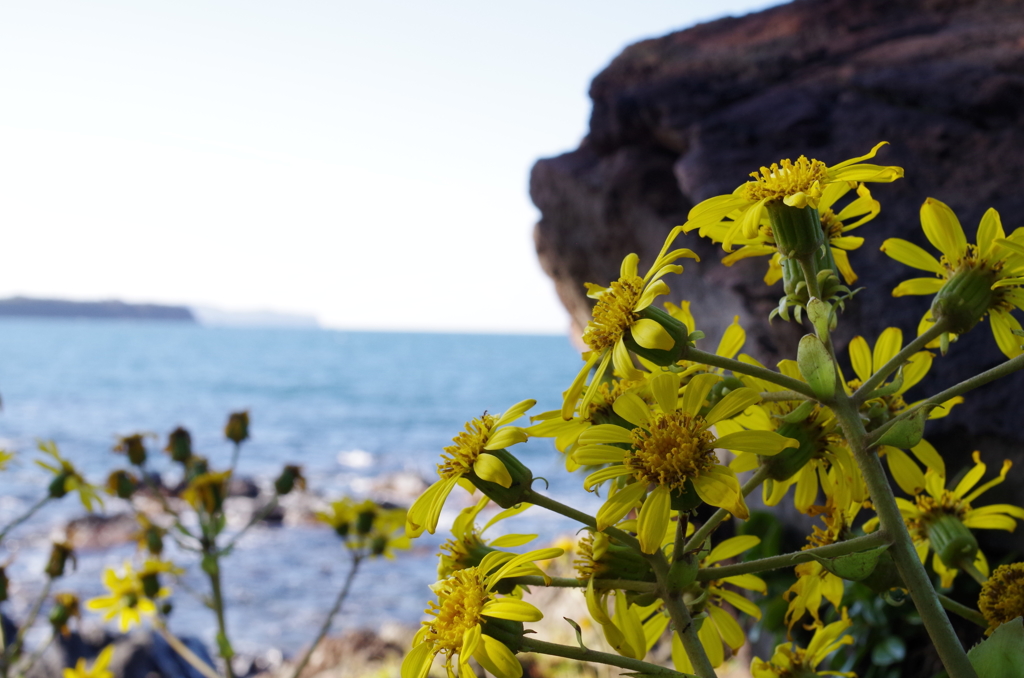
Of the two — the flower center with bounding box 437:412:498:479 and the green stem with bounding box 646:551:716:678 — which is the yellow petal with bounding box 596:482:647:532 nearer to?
the green stem with bounding box 646:551:716:678

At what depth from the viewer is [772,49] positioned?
11.3 ft

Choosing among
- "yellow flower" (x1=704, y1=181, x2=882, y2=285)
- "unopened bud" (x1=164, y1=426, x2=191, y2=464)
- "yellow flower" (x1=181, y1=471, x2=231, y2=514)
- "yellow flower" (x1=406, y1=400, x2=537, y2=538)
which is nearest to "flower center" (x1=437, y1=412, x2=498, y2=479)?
"yellow flower" (x1=406, y1=400, x2=537, y2=538)

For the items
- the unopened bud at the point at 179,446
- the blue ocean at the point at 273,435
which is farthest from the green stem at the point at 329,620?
the blue ocean at the point at 273,435

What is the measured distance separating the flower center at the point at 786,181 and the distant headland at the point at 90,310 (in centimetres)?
12447

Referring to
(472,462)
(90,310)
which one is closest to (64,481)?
(472,462)

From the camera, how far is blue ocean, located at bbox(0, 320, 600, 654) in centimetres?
828

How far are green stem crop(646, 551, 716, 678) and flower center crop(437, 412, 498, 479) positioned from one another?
213 mm

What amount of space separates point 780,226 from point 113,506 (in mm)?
13298

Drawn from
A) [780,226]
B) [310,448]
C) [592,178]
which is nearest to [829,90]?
[592,178]

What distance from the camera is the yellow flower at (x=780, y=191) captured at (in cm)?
73

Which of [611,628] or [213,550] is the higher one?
[611,628]

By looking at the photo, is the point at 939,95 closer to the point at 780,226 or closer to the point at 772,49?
the point at 772,49

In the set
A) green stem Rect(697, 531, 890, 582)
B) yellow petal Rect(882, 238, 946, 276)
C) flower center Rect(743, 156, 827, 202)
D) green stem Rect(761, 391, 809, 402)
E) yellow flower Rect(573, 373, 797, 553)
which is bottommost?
green stem Rect(697, 531, 890, 582)

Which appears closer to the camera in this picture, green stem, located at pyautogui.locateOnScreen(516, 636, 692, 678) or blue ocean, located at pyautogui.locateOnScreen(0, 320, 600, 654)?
green stem, located at pyautogui.locateOnScreen(516, 636, 692, 678)
